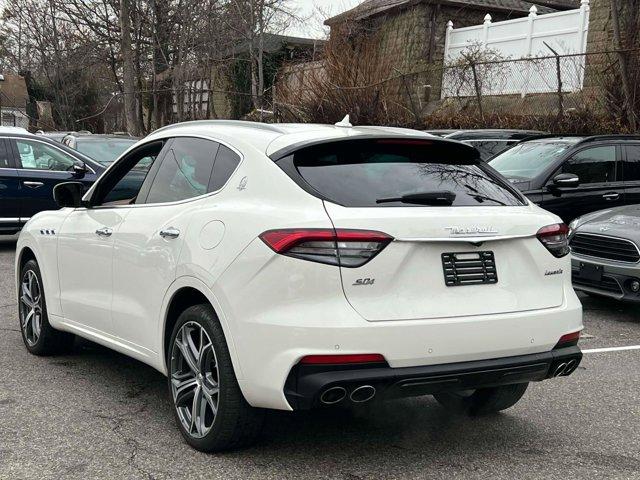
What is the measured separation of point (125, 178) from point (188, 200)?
118 centimetres

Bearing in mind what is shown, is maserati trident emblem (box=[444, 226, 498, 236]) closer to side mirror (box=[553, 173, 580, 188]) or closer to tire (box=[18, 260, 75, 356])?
tire (box=[18, 260, 75, 356])

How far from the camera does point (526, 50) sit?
26.1 meters

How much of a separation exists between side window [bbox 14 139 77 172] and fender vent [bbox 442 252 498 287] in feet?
32.2

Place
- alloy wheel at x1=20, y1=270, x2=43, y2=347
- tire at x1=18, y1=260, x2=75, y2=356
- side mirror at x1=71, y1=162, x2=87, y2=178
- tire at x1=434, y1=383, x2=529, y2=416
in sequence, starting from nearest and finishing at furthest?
tire at x1=434, y1=383, x2=529, y2=416 → tire at x1=18, y1=260, x2=75, y2=356 → alloy wheel at x1=20, y1=270, x2=43, y2=347 → side mirror at x1=71, y1=162, x2=87, y2=178

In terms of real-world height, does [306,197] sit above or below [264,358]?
above

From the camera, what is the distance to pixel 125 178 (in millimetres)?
5324

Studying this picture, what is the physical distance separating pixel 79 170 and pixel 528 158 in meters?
6.56

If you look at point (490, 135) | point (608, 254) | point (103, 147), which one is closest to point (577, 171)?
point (608, 254)

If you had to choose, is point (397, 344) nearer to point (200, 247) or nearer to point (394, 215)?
point (394, 215)

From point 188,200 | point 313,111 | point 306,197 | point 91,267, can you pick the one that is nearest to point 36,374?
point 91,267

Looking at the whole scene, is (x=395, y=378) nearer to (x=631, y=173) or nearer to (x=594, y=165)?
(x=594, y=165)

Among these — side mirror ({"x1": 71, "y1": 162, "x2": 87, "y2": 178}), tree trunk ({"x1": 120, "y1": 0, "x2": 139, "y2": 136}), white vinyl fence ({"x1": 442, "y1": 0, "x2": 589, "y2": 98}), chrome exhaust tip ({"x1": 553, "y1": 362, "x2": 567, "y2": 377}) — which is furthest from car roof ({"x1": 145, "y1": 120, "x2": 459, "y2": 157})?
tree trunk ({"x1": 120, "y1": 0, "x2": 139, "y2": 136})

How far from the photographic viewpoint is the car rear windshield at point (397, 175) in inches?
149

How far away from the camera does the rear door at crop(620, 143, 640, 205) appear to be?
33.4ft
